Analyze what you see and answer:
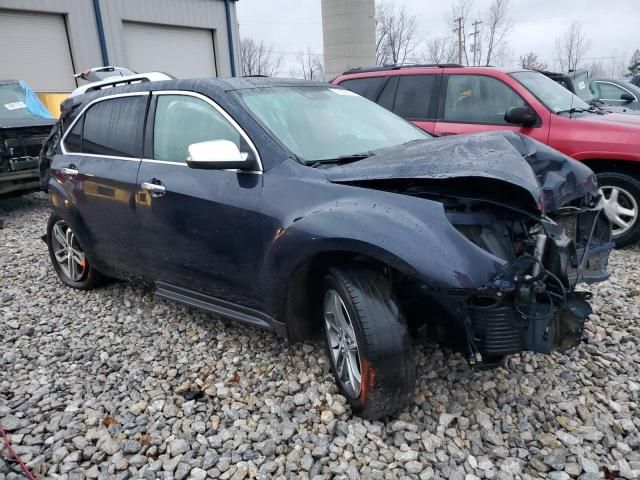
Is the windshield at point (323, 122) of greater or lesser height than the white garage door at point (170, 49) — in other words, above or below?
below

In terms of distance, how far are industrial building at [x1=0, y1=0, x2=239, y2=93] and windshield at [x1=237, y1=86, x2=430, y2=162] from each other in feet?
46.1

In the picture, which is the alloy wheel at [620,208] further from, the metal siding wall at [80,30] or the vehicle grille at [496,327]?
the metal siding wall at [80,30]

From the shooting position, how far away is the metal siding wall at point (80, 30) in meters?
14.7

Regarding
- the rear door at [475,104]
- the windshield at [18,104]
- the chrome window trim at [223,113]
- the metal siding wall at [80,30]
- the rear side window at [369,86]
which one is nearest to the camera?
the chrome window trim at [223,113]

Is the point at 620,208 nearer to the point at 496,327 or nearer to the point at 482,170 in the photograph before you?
the point at 482,170

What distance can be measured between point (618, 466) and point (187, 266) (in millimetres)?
2563

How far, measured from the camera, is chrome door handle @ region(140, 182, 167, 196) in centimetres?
322

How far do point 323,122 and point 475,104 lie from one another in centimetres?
316

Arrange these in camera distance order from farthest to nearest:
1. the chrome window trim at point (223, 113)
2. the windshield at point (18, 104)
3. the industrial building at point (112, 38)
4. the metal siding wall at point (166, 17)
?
1. the metal siding wall at point (166, 17)
2. the industrial building at point (112, 38)
3. the windshield at point (18, 104)
4. the chrome window trim at point (223, 113)

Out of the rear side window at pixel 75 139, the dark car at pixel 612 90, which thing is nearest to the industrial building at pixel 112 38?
the rear side window at pixel 75 139

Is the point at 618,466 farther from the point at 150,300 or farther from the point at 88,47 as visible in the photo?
the point at 88,47

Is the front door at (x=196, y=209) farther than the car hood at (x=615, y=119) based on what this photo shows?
No

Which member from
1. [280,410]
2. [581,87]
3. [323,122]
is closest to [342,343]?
[280,410]

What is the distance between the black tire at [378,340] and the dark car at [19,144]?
267 inches
